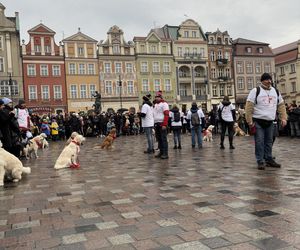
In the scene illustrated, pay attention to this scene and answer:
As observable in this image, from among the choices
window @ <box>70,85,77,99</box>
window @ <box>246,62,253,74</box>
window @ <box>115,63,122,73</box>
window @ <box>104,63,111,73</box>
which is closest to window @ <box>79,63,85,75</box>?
window @ <box>70,85,77,99</box>

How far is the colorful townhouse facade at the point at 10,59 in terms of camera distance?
145ft

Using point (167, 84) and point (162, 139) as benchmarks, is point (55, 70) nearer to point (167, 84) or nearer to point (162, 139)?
point (167, 84)

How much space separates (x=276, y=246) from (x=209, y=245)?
1.83 ft

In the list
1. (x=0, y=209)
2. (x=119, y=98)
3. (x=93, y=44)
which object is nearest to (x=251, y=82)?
(x=119, y=98)

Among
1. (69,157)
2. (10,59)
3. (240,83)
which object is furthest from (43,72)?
(69,157)

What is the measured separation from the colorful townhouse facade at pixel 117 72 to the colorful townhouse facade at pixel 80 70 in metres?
1.09

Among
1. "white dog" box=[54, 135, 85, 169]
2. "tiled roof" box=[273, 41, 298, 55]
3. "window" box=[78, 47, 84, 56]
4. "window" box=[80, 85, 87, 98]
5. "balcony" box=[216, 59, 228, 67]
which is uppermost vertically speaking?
"tiled roof" box=[273, 41, 298, 55]

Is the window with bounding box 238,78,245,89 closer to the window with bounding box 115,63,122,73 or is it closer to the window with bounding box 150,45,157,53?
the window with bounding box 150,45,157,53

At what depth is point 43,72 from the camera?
4684 centimetres

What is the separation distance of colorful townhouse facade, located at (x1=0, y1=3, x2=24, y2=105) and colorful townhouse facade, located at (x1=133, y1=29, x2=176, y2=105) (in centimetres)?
1665

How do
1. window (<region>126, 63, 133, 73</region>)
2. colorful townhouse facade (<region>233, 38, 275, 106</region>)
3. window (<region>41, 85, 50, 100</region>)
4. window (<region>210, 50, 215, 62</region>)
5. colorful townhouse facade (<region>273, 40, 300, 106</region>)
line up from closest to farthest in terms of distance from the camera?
window (<region>41, 85, 50, 100</region>) < window (<region>126, 63, 133, 73</region>) < window (<region>210, 50, 215, 62</region>) < colorful townhouse facade (<region>233, 38, 275, 106</region>) < colorful townhouse facade (<region>273, 40, 300, 106</region>)

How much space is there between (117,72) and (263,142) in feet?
148

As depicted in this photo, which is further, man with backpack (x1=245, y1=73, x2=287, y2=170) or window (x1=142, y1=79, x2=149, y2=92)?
window (x1=142, y1=79, x2=149, y2=92)

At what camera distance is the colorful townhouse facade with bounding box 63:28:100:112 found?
48.3 m
